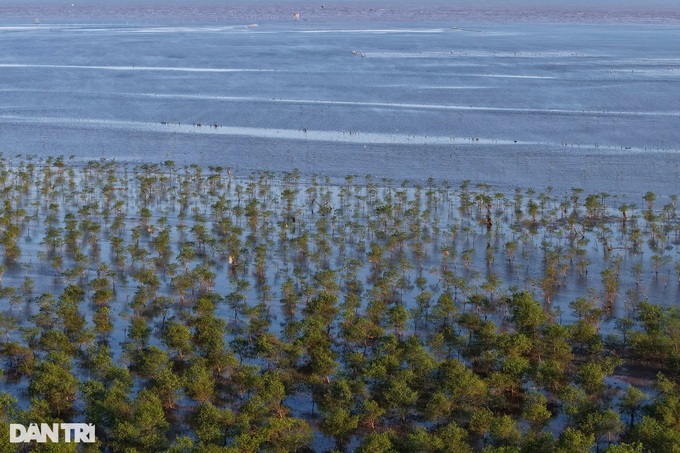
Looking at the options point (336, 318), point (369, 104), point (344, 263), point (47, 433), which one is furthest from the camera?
point (369, 104)

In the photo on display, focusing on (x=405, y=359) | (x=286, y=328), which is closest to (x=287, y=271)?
(x=286, y=328)

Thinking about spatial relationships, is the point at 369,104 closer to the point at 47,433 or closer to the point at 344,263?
the point at 344,263

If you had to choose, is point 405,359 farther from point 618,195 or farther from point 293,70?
point 293,70

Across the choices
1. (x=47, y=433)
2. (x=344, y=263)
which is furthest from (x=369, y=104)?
(x=47, y=433)

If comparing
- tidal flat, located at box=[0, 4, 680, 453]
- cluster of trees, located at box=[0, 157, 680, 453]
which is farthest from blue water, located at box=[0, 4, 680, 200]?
cluster of trees, located at box=[0, 157, 680, 453]

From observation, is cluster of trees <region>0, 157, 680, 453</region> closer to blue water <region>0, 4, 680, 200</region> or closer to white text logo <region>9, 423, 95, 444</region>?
white text logo <region>9, 423, 95, 444</region>

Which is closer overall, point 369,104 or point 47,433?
point 47,433

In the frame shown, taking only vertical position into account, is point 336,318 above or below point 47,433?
above
